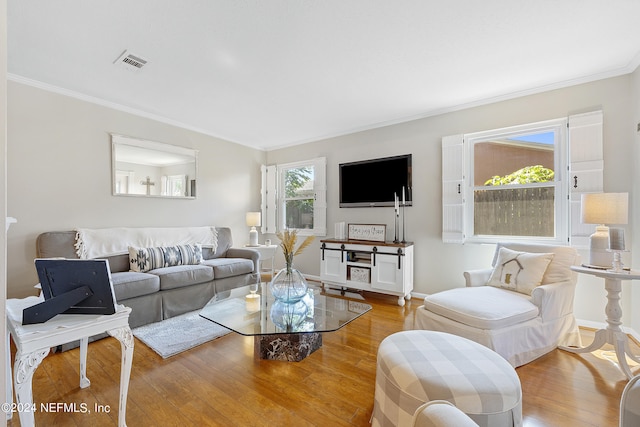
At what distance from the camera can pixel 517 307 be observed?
1.94m

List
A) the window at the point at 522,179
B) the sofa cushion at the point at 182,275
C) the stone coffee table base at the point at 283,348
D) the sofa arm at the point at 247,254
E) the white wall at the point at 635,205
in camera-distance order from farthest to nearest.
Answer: the sofa arm at the point at 247,254 → the sofa cushion at the point at 182,275 → the window at the point at 522,179 → the white wall at the point at 635,205 → the stone coffee table base at the point at 283,348

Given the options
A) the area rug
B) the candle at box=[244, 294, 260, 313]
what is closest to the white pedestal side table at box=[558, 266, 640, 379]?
the candle at box=[244, 294, 260, 313]

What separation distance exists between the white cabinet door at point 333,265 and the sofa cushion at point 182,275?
1543 millimetres

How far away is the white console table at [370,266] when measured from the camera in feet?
10.8

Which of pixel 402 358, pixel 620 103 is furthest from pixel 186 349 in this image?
pixel 620 103

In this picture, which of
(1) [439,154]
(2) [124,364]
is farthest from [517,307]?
(2) [124,364]

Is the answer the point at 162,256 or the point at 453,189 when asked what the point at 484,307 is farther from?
the point at 162,256

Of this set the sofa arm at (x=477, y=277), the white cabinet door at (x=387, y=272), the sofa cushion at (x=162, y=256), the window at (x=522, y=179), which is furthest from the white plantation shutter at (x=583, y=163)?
the sofa cushion at (x=162, y=256)

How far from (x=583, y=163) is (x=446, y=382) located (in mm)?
2775

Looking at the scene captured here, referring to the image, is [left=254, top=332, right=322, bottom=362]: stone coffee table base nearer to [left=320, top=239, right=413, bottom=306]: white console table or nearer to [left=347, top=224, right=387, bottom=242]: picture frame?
[left=320, top=239, right=413, bottom=306]: white console table

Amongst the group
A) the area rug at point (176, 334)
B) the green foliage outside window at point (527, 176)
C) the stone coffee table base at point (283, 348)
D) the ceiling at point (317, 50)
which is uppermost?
the ceiling at point (317, 50)

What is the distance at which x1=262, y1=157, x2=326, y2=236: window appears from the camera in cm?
446

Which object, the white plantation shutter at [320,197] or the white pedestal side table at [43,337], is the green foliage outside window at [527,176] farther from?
the white pedestal side table at [43,337]

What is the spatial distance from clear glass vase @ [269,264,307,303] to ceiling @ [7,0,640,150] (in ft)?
5.91
